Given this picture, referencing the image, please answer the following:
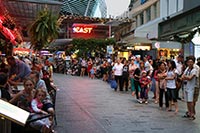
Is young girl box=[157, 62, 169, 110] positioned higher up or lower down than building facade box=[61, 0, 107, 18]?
lower down

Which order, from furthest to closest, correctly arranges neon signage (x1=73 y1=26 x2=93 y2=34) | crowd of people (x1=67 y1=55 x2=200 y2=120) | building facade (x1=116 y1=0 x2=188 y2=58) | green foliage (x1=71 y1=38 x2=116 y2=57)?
neon signage (x1=73 y1=26 x2=93 y2=34), green foliage (x1=71 y1=38 x2=116 y2=57), building facade (x1=116 y1=0 x2=188 y2=58), crowd of people (x1=67 y1=55 x2=200 y2=120)

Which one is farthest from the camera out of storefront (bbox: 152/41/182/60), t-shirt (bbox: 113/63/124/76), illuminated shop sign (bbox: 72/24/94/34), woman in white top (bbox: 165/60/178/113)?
illuminated shop sign (bbox: 72/24/94/34)

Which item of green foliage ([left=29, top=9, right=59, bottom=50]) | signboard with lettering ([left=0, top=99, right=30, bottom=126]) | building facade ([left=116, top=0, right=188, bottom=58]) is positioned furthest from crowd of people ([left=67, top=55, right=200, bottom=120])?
signboard with lettering ([left=0, top=99, right=30, bottom=126])

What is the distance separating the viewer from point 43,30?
21.0 meters

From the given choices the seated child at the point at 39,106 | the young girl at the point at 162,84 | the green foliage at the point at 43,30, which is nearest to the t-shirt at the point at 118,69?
the green foliage at the point at 43,30

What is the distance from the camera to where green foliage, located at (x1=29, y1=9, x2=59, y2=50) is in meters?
20.3

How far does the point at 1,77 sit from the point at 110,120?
409cm

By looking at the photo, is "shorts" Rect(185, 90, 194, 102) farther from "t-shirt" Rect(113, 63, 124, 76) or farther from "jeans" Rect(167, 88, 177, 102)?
"t-shirt" Rect(113, 63, 124, 76)

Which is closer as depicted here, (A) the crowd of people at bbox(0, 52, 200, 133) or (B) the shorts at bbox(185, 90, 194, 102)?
(A) the crowd of people at bbox(0, 52, 200, 133)

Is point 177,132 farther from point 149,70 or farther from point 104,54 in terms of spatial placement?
point 104,54

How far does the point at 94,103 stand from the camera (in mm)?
14445

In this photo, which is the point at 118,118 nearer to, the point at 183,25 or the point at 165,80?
the point at 165,80

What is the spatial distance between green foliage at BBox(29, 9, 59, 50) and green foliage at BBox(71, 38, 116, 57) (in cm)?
1794

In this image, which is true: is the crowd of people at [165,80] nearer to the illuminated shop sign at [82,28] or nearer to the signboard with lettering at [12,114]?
the signboard with lettering at [12,114]
